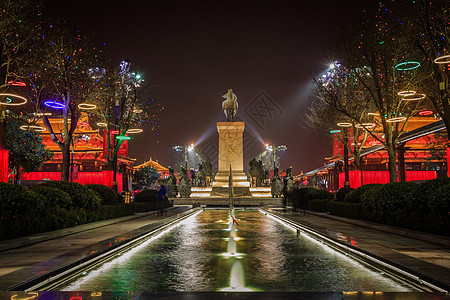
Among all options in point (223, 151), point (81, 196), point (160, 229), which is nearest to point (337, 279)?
point (160, 229)

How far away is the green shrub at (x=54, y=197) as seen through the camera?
12398 mm

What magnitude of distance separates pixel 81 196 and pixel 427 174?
43056mm

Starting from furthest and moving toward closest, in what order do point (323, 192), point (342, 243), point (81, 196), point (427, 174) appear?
1. point (427, 174)
2. point (323, 192)
3. point (81, 196)
4. point (342, 243)

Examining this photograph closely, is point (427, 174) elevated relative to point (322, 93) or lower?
lower

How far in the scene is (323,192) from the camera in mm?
25016

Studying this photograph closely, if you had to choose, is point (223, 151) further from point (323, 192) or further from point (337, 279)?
point (337, 279)

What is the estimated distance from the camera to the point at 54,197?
41.1 feet

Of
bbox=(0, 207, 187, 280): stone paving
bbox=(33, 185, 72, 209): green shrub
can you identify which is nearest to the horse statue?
bbox=(33, 185, 72, 209): green shrub

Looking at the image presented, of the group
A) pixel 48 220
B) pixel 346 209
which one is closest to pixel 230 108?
pixel 346 209

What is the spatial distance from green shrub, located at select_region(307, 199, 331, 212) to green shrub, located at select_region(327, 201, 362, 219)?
5.79 ft

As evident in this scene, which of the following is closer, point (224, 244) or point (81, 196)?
point (224, 244)

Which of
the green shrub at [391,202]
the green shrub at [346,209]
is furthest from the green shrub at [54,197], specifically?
the green shrub at [346,209]

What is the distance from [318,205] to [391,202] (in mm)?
9966

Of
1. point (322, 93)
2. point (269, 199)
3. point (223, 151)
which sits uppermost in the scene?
point (322, 93)
